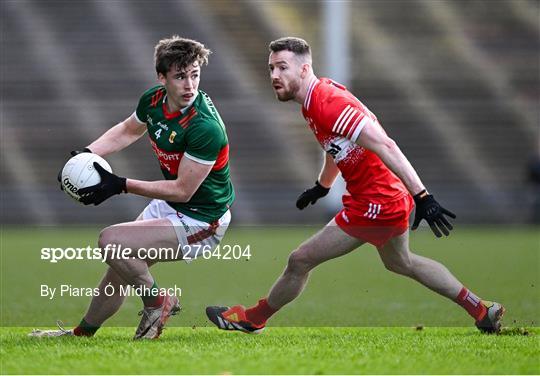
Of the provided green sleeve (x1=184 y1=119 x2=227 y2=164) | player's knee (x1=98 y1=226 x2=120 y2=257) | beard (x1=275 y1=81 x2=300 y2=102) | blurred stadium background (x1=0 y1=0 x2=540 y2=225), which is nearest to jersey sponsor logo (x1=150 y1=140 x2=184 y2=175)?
green sleeve (x1=184 y1=119 x2=227 y2=164)

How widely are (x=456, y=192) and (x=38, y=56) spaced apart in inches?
322

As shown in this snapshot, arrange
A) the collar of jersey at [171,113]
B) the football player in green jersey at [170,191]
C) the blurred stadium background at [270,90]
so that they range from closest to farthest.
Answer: the football player in green jersey at [170,191] < the collar of jersey at [171,113] < the blurred stadium background at [270,90]

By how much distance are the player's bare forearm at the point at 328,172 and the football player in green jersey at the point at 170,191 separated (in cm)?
63

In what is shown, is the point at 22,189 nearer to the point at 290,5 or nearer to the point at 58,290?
the point at 290,5

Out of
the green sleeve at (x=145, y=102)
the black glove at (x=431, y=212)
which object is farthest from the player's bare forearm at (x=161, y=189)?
the black glove at (x=431, y=212)

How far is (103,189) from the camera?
17.7 feet

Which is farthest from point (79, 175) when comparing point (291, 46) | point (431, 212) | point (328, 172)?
point (431, 212)

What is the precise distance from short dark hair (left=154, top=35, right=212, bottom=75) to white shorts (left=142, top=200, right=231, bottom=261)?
0.77m

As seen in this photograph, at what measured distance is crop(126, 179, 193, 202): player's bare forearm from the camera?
17.7ft

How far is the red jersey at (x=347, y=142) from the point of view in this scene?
557cm

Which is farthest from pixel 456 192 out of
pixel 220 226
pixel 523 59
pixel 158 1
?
pixel 220 226

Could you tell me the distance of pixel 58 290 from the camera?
858cm

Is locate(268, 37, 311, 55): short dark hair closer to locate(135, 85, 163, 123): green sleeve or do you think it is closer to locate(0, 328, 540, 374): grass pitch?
locate(135, 85, 163, 123): green sleeve

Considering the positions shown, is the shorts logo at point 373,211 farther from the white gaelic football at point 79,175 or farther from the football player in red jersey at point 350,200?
the white gaelic football at point 79,175
